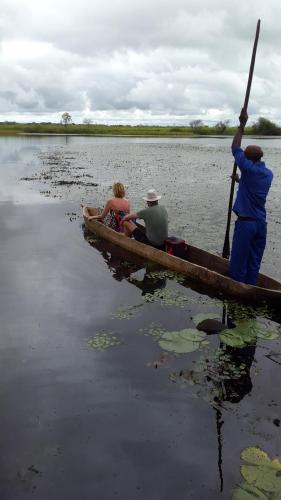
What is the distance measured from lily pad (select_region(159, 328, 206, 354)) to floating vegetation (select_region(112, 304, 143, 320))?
1.16m

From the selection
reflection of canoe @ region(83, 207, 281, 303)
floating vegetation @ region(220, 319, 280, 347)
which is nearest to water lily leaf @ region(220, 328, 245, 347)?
floating vegetation @ region(220, 319, 280, 347)

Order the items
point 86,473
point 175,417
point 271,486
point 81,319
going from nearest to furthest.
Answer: point 271,486, point 86,473, point 175,417, point 81,319

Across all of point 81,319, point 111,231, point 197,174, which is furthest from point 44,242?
point 197,174

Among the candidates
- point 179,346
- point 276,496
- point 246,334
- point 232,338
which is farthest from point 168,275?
point 276,496

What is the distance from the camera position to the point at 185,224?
17125 mm

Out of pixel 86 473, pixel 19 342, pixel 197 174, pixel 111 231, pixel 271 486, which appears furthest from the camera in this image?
pixel 197 174

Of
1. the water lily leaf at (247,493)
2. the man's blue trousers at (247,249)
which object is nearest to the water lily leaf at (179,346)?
the man's blue trousers at (247,249)

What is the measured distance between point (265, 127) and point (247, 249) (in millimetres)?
131299

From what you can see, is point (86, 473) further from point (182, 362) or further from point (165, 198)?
point (165, 198)

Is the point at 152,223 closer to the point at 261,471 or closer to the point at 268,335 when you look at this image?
the point at 268,335

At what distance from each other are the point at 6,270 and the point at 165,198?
13719mm

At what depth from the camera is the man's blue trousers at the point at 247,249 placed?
8781mm

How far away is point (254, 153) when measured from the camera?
27.4ft

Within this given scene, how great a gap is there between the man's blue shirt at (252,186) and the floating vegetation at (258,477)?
4994 mm
